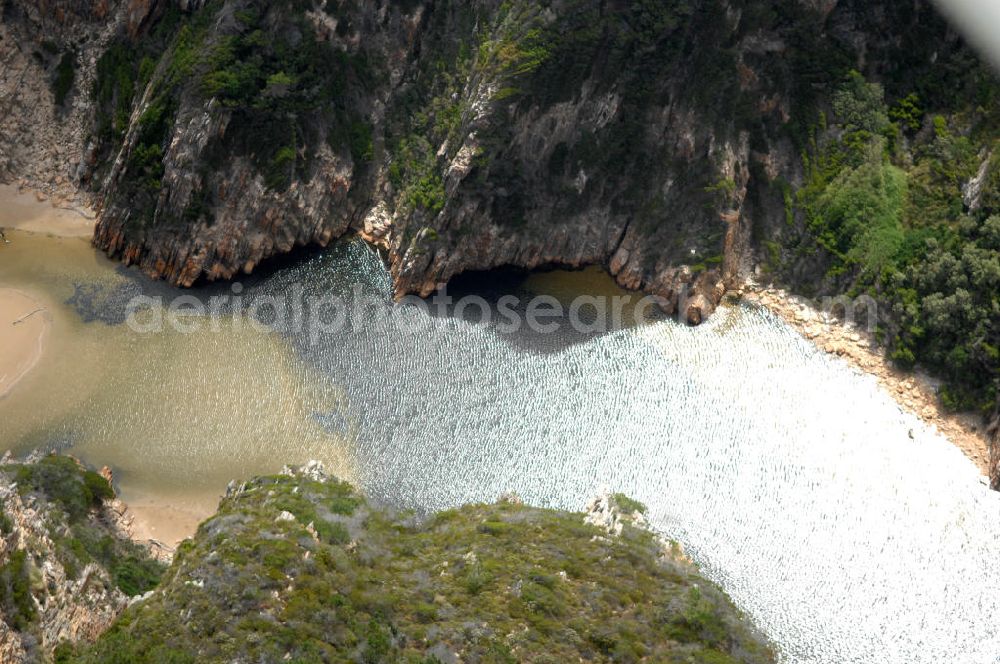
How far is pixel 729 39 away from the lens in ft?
214

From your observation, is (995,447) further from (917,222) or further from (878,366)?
(917,222)

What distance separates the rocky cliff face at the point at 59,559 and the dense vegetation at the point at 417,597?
2303 millimetres

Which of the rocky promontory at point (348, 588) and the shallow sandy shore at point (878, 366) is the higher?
the shallow sandy shore at point (878, 366)

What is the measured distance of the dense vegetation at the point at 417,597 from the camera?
36.5m

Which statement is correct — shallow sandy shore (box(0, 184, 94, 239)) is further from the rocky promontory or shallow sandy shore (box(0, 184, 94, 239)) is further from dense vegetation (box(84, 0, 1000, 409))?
the rocky promontory

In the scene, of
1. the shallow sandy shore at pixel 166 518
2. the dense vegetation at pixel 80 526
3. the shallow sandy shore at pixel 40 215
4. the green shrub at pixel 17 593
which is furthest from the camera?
the shallow sandy shore at pixel 40 215

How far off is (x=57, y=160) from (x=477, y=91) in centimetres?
3667

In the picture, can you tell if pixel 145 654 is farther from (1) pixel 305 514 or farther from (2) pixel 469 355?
(2) pixel 469 355

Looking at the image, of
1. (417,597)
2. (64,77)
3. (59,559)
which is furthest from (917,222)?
(64,77)

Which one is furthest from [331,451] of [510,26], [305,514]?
[510,26]

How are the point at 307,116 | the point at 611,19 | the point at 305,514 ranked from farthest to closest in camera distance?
1. the point at 307,116
2. the point at 611,19
3. the point at 305,514

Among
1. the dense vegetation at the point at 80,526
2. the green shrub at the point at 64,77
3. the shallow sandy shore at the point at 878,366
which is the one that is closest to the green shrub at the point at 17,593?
the dense vegetation at the point at 80,526

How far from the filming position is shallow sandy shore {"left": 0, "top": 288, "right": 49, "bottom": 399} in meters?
60.7

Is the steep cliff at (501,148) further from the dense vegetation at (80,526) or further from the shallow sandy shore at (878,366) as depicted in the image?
the dense vegetation at (80,526)
